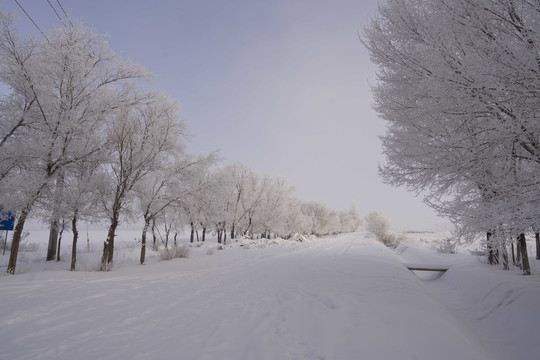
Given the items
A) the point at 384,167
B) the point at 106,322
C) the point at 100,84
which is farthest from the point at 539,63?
the point at 100,84

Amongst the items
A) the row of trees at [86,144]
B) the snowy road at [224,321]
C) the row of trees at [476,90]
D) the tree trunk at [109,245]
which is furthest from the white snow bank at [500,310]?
the tree trunk at [109,245]

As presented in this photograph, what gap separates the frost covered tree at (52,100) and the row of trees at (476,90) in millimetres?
8703

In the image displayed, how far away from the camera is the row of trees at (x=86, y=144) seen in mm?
7258

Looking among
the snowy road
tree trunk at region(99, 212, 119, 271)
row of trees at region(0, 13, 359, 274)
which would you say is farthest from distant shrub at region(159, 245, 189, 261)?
the snowy road

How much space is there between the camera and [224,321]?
362 centimetres

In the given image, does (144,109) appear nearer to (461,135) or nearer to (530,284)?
(461,135)

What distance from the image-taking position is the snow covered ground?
279cm

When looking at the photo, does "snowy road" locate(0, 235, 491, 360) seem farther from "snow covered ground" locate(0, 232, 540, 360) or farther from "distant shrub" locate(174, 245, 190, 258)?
"distant shrub" locate(174, 245, 190, 258)

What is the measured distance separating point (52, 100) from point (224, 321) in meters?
8.56

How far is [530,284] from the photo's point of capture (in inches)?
209

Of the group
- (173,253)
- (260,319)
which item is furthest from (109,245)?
(260,319)

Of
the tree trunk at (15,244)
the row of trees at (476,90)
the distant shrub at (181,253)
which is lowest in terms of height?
the distant shrub at (181,253)

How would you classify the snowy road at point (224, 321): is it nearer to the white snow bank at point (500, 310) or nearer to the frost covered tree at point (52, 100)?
the white snow bank at point (500, 310)

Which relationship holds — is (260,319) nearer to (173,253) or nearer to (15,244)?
(15,244)
